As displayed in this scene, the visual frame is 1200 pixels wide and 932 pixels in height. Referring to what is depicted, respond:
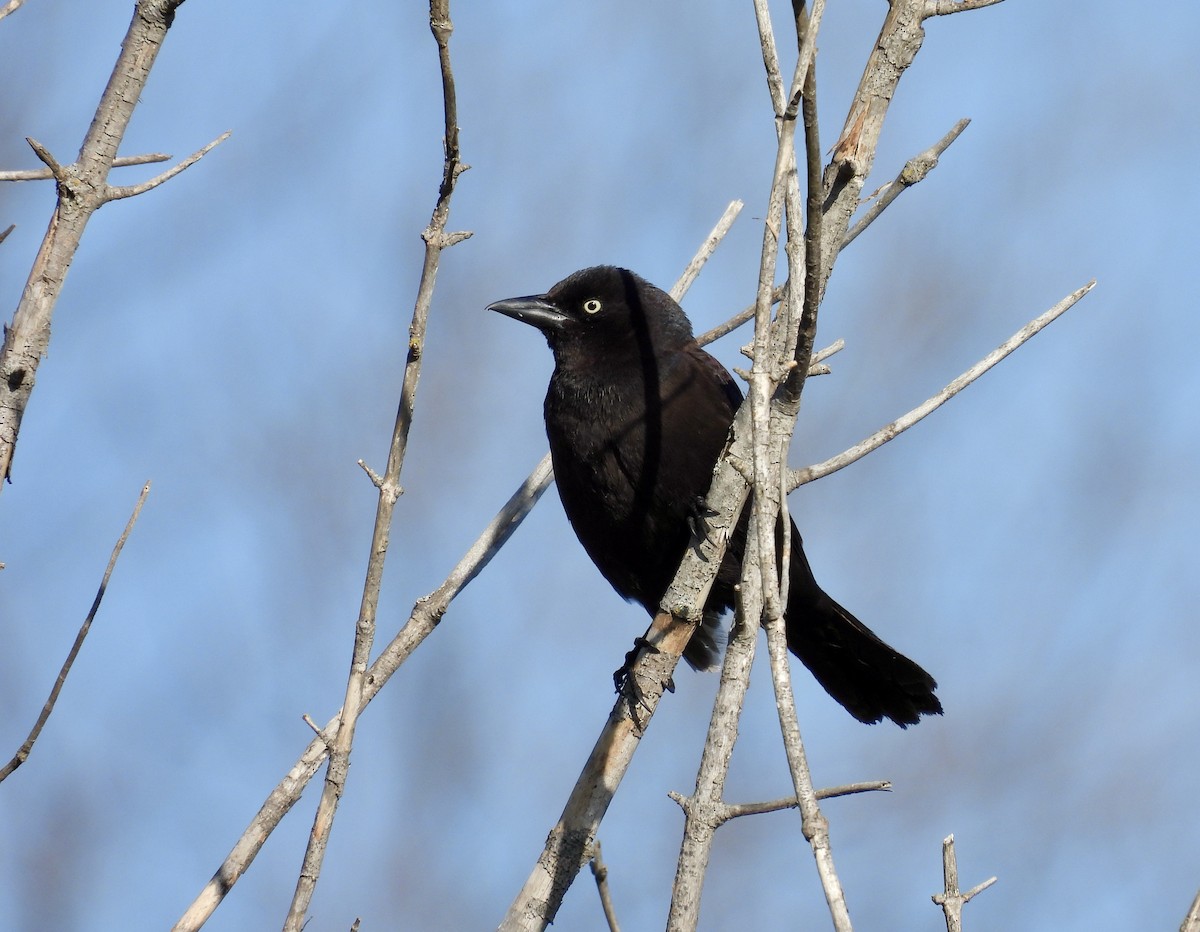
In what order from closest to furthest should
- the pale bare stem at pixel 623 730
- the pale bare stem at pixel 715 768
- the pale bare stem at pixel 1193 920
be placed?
1. the pale bare stem at pixel 1193 920
2. the pale bare stem at pixel 715 768
3. the pale bare stem at pixel 623 730

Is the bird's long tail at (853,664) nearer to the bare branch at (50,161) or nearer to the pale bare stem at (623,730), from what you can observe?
the pale bare stem at (623,730)

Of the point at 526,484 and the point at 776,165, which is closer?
the point at 776,165

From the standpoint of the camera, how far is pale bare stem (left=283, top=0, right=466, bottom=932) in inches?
86.7

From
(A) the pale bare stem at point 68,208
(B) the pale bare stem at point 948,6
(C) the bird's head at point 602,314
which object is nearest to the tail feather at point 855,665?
(C) the bird's head at point 602,314

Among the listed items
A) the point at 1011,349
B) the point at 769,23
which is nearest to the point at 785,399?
the point at 1011,349

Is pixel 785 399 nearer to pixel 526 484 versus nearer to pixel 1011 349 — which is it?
pixel 1011 349

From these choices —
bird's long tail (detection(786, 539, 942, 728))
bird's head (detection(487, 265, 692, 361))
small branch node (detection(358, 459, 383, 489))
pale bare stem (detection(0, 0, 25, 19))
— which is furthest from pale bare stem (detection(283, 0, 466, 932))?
bird's long tail (detection(786, 539, 942, 728))

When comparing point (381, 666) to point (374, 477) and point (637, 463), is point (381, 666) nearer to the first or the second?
point (374, 477)

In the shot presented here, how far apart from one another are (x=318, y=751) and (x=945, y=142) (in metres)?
2.11

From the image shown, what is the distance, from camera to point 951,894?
7.29 ft

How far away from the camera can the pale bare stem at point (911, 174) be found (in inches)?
126

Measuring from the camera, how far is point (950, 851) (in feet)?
7.46

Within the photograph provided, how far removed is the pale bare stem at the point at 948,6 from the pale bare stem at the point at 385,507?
118 cm

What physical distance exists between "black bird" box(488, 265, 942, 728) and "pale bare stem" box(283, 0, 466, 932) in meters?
1.85
